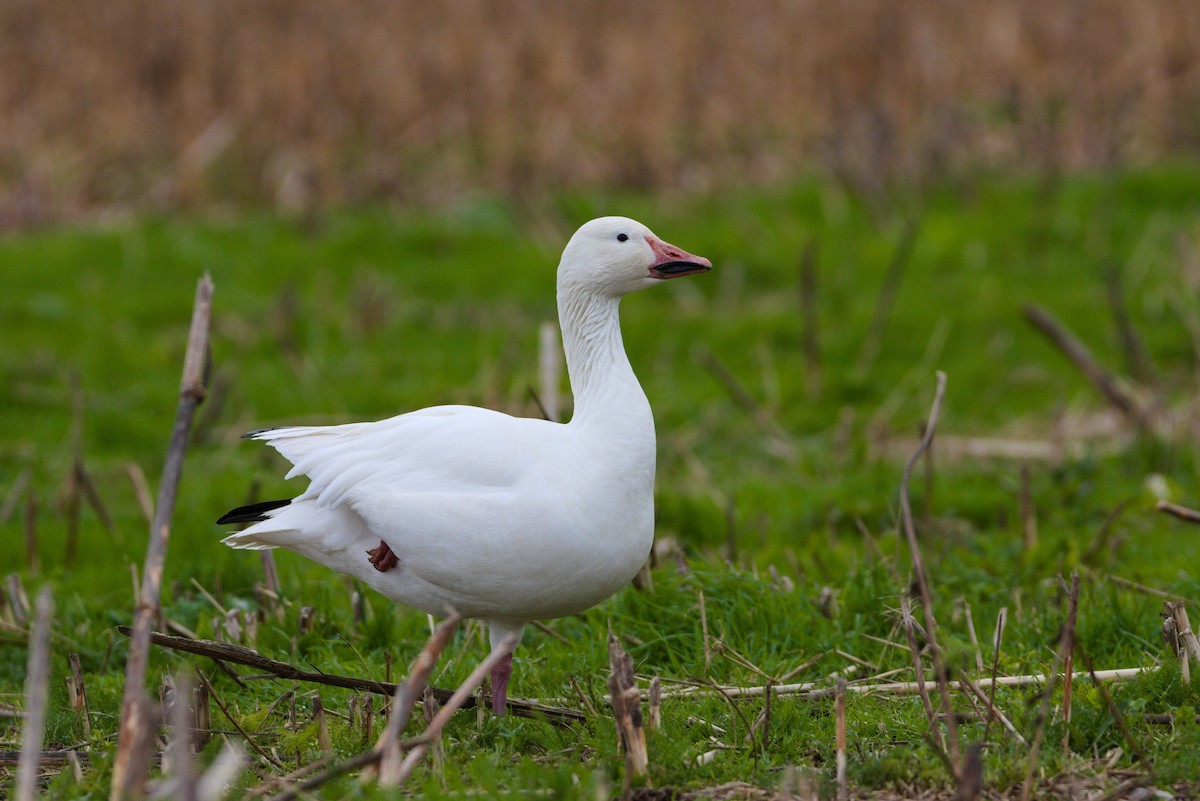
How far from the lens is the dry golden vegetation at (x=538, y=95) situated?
13484 millimetres

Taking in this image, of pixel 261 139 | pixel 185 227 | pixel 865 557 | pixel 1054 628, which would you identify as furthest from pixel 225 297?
pixel 1054 628

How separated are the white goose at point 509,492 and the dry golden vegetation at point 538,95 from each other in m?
8.58

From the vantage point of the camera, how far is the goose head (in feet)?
14.7

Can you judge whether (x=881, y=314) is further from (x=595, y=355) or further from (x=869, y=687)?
(x=595, y=355)

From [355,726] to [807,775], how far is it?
4.62 ft

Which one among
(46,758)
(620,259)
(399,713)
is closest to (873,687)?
(620,259)

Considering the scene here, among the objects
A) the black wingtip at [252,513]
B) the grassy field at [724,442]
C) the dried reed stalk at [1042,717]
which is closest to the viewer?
the dried reed stalk at [1042,717]

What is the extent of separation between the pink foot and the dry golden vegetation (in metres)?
8.97

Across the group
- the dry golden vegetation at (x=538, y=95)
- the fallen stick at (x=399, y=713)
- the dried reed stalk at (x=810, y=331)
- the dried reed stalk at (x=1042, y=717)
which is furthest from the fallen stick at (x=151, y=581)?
the dry golden vegetation at (x=538, y=95)

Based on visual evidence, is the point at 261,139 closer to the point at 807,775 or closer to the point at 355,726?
the point at 355,726

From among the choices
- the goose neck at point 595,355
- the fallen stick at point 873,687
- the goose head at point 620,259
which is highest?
the goose head at point 620,259

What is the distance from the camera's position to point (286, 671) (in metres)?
4.22

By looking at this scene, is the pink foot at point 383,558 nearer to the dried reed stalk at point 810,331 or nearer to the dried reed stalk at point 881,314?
the dried reed stalk at point 810,331

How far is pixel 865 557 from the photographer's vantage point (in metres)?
5.83
